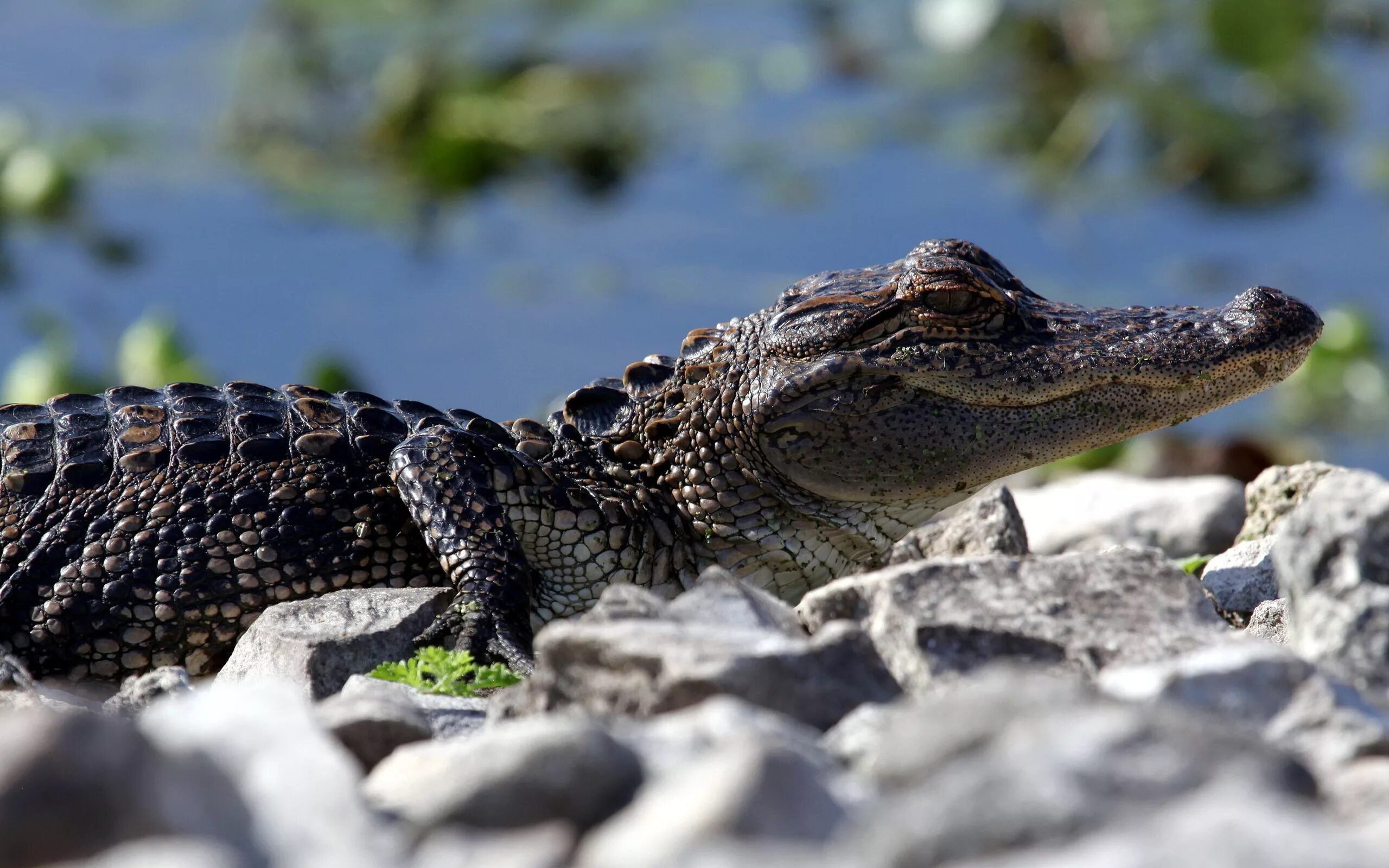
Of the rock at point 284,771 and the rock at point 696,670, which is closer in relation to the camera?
the rock at point 284,771

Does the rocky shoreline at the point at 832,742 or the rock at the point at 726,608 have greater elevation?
the rock at the point at 726,608

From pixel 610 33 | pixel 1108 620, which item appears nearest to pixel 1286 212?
pixel 610 33

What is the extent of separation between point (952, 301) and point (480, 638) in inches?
55.1

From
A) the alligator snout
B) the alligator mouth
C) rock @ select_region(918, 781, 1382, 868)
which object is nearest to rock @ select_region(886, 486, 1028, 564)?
the alligator mouth

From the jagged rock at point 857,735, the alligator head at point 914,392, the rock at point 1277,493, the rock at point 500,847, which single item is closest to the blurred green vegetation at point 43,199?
the alligator head at point 914,392

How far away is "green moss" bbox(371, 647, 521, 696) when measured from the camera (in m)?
2.79

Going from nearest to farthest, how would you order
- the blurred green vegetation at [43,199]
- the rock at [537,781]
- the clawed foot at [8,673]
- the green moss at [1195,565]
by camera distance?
the rock at [537,781]
the clawed foot at [8,673]
the green moss at [1195,565]
the blurred green vegetation at [43,199]

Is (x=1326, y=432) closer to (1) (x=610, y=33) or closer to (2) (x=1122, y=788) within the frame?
(1) (x=610, y=33)

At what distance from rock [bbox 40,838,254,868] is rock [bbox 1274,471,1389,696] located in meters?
1.42

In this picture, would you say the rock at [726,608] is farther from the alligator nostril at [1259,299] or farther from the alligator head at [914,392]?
the alligator nostril at [1259,299]

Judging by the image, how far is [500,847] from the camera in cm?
159

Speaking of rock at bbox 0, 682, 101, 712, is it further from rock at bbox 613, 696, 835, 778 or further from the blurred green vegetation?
the blurred green vegetation

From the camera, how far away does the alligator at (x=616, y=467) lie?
363cm

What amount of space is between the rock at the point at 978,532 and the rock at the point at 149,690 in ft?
5.89
